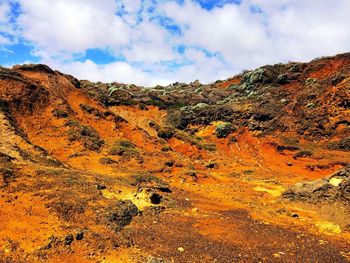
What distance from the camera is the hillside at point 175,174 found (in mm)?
10852

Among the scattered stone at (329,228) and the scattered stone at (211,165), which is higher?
the scattered stone at (211,165)

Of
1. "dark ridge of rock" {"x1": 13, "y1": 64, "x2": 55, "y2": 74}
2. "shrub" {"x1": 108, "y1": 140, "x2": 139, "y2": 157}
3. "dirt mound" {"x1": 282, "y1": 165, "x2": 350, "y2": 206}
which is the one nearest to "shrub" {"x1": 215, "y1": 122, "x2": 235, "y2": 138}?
"shrub" {"x1": 108, "y1": 140, "x2": 139, "y2": 157}

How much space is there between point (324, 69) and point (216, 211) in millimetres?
41040

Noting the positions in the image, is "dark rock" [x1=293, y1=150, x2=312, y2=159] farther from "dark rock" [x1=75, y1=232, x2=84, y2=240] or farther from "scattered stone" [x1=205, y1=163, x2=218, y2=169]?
"dark rock" [x1=75, y1=232, x2=84, y2=240]

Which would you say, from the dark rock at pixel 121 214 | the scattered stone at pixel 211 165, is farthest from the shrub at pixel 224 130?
the dark rock at pixel 121 214

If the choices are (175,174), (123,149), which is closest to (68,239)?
(175,174)

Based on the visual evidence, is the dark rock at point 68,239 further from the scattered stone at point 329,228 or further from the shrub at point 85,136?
the shrub at point 85,136

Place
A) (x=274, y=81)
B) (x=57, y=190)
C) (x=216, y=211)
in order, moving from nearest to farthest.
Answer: (x=57, y=190) < (x=216, y=211) < (x=274, y=81)

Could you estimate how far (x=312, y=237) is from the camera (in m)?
12.5

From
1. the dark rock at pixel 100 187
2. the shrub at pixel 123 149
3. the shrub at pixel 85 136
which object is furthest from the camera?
the shrub at pixel 85 136

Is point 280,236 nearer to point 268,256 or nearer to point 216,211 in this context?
point 268,256

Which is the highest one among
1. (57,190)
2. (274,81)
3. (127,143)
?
(274,81)

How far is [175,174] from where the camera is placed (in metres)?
23.2

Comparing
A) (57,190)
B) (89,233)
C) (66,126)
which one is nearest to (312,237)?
(89,233)
